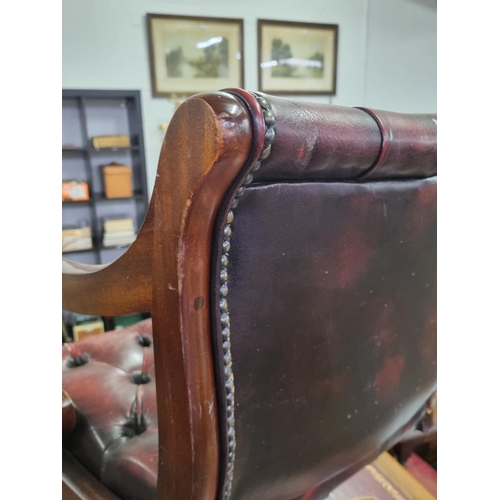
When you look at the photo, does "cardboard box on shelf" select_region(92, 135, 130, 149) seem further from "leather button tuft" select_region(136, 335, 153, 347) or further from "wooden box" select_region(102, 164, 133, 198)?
"leather button tuft" select_region(136, 335, 153, 347)

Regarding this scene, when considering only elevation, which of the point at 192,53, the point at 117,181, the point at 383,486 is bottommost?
the point at 383,486

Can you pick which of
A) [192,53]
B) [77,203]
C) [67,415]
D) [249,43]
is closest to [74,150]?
[77,203]

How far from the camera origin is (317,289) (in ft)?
1.72

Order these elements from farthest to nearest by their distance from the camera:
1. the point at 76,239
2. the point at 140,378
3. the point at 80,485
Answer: the point at 76,239
the point at 140,378
the point at 80,485

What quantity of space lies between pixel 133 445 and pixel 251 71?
10.3 feet

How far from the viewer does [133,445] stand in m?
0.70

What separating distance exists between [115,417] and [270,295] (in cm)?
47

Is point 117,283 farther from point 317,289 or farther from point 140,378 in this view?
point 140,378

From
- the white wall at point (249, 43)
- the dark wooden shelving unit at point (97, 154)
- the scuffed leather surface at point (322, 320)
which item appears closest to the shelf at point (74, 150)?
the dark wooden shelving unit at point (97, 154)

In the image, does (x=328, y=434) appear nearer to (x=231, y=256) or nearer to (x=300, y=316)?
(x=300, y=316)

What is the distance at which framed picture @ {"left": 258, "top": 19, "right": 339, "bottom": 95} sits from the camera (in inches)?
129

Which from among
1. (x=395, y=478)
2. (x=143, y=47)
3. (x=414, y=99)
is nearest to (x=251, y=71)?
(x=143, y=47)

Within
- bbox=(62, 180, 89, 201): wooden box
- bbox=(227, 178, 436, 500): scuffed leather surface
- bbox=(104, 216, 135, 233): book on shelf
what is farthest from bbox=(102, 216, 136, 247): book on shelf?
bbox=(227, 178, 436, 500): scuffed leather surface

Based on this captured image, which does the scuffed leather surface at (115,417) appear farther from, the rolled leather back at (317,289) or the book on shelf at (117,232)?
the book on shelf at (117,232)
